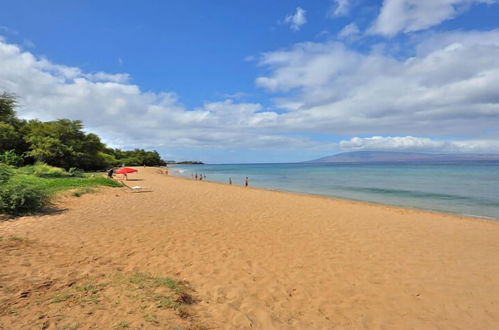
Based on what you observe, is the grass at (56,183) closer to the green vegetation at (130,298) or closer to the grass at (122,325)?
the green vegetation at (130,298)

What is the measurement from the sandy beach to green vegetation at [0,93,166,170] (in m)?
21.2

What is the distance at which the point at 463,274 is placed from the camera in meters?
6.18

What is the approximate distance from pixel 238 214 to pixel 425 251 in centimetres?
710

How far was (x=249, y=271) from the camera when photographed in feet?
19.3

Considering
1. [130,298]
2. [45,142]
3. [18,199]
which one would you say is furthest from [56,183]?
[45,142]

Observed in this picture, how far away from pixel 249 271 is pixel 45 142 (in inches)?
1318

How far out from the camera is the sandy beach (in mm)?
3828

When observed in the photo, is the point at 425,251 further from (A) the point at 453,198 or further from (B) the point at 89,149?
(B) the point at 89,149

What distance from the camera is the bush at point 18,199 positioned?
9711 millimetres

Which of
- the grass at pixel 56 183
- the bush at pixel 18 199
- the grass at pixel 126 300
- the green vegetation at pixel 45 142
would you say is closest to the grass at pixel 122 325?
the grass at pixel 126 300

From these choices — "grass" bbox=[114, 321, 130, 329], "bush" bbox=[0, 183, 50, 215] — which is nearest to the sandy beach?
"grass" bbox=[114, 321, 130, 329]

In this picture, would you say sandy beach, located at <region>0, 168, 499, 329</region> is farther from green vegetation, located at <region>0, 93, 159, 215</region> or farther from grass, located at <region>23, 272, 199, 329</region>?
green vegetation, located at <region>0, 93, 159, 215</region>

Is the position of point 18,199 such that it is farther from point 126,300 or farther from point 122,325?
point 122,325

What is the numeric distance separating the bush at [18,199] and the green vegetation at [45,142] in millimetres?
15702
